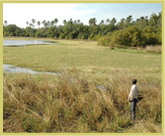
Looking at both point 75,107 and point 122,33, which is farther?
point 122,33

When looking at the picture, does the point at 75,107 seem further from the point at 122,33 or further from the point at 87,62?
the point at 122,33

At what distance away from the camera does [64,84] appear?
6.34 meters

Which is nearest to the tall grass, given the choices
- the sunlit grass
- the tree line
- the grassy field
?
the grassy field

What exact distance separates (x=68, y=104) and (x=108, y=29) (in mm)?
89789

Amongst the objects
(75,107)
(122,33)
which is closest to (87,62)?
(75,107)

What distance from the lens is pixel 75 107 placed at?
554cm

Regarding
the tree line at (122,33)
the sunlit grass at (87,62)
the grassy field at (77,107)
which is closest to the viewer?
the grassy field at (77,107)

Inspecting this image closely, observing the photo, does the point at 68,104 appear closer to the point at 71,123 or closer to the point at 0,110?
the point at 71,123

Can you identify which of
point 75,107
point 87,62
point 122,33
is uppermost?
point 122,33

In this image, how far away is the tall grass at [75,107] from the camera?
4797 millimetres

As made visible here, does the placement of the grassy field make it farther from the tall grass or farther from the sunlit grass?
the sunlit grass

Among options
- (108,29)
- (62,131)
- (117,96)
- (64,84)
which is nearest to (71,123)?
(62,131)

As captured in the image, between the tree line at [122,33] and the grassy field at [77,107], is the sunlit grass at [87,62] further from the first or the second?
the tree line at [122,33]

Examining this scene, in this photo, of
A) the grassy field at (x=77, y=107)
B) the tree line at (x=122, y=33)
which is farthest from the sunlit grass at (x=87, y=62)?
the tree line at (x=122, y=33)
